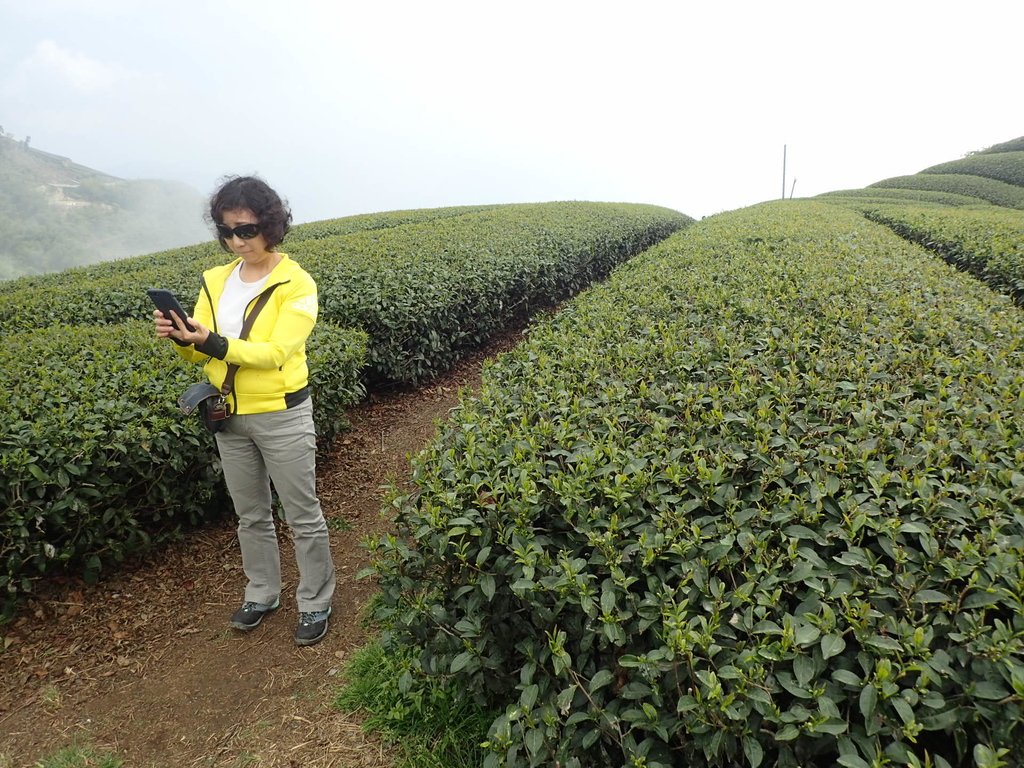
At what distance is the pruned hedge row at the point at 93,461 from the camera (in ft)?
8.89

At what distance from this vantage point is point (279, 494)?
8.43 ft

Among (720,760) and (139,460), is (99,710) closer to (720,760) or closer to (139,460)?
(139,460)

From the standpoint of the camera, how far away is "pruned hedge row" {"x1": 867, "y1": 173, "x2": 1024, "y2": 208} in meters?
22.0

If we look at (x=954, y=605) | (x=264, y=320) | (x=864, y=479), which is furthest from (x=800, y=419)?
(x=264, y=320)

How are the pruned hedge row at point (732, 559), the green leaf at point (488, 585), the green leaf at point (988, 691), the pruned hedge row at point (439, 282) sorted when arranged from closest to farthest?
the green leaf at point (988, 691)
the pruned hedge row at point (732, 559)
the green leaf at point (488, 585)
the pruned hedge row at point (439, 282)

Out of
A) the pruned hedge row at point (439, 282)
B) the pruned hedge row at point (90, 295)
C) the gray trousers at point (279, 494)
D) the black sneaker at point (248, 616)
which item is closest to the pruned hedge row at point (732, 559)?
the gray trousers at point (279, 494)

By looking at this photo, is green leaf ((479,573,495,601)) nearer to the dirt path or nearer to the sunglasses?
the dirt path

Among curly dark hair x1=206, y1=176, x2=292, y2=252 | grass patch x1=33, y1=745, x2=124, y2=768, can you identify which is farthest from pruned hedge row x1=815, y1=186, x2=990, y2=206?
grass patch x1=33, y1=745, x2=124, y2=768

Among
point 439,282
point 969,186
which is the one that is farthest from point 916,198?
point 439,282

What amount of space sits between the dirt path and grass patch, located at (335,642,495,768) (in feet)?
0.26

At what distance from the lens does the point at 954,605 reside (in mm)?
1410

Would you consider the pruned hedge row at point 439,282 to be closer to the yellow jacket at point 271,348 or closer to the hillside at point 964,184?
the yellow jacket at point 271,348

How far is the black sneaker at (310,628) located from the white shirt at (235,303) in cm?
137

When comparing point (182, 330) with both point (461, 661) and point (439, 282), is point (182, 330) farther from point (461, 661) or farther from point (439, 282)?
point (439, 282)
